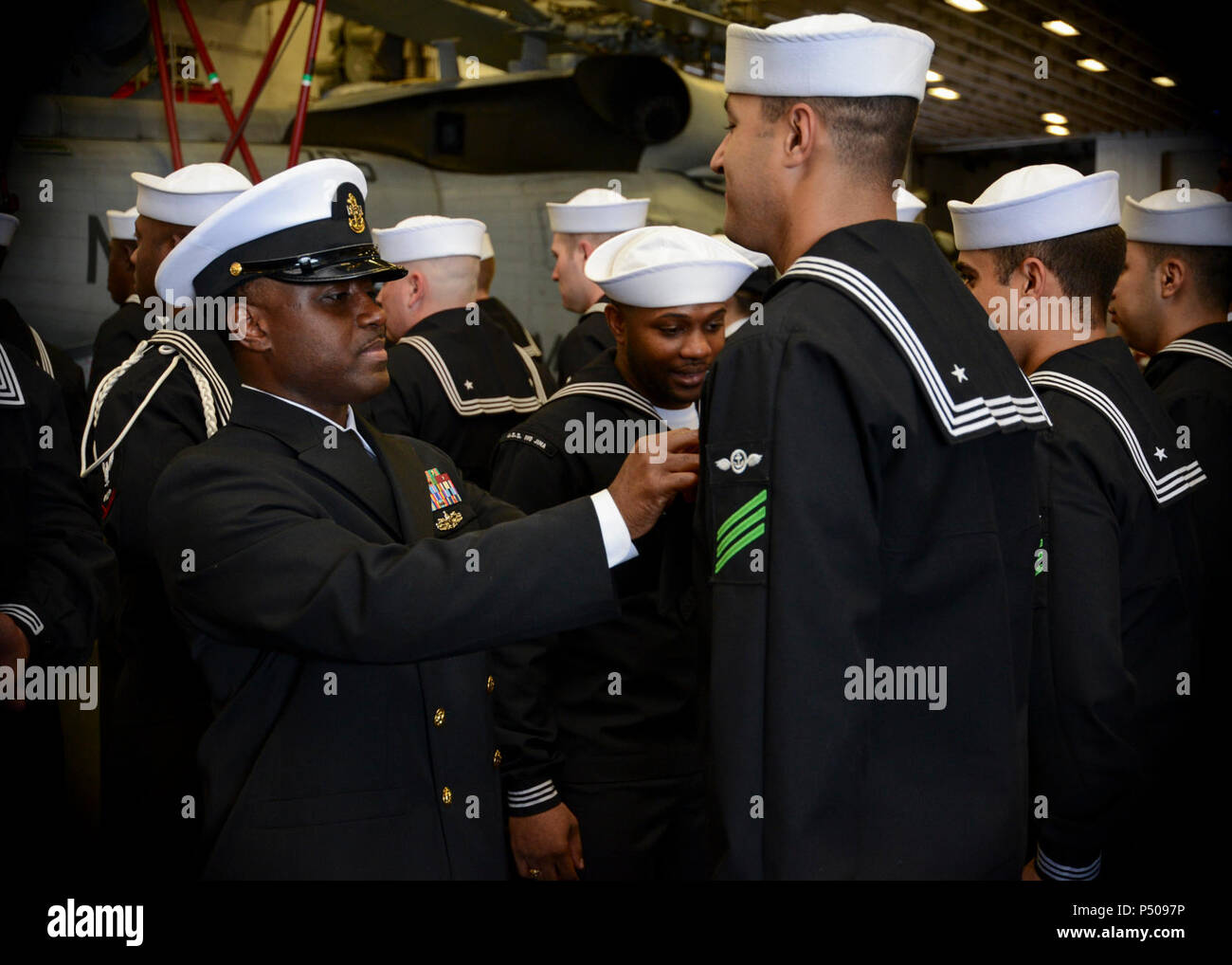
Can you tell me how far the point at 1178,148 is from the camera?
814cm

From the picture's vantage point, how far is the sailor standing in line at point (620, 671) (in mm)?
2311

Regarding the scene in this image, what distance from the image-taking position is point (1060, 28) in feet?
21.7

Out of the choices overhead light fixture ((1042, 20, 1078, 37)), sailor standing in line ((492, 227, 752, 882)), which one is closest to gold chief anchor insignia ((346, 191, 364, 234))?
sailor standing in line ((492, 227, 752, 882))

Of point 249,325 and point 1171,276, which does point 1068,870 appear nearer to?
point 1171,276

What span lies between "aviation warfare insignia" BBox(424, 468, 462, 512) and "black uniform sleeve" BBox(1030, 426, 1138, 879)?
3.26 ft

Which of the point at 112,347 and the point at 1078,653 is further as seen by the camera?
the point at 112,347

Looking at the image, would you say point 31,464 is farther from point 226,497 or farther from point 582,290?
point 582,290

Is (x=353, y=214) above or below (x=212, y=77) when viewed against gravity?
below

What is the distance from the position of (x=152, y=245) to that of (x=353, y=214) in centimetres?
133

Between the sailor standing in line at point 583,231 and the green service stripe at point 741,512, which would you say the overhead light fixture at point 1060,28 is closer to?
the sailor standing in line at point 583,231

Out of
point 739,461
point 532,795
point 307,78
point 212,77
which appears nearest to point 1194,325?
point 532,795

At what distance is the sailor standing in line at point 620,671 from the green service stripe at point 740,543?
952 millimetres

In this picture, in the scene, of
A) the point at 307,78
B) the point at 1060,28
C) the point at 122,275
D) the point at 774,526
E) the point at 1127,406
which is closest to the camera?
the point at 774,526

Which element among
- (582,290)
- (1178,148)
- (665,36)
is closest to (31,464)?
(582,290)
